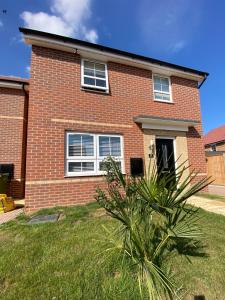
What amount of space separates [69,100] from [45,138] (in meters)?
1.95

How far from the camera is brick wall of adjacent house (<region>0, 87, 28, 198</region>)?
9539mm

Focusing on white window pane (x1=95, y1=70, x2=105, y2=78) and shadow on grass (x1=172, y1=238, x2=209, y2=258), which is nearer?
shadow on grass (x1=172, y1=238, x2=209, y2=258)

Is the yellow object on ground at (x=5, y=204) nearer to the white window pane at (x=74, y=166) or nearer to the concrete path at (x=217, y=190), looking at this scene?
the white window pane at (x=74, y=166)

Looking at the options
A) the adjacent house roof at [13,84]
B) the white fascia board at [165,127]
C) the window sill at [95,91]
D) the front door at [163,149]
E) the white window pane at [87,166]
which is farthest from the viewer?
the adjacent house roof at [13,84]

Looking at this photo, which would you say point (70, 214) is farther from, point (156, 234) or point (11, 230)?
point (156, 234)

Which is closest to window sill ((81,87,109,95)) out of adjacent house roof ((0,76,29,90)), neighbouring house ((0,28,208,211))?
neighbouring house ((0,28,208,211))

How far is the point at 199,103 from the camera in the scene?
10734mm

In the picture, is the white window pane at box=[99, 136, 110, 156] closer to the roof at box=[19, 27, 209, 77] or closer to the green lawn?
the green lawn

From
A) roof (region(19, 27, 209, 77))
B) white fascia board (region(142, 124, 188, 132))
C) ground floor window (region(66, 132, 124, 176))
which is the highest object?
roof (region(19, 27, 209, 77))

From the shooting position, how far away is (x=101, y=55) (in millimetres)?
8500

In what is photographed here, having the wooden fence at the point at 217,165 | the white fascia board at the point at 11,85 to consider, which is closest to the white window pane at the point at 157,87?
the white fascia board at the point at 11,85

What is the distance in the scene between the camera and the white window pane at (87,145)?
779 centimetres

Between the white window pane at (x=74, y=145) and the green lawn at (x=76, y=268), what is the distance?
136 inches

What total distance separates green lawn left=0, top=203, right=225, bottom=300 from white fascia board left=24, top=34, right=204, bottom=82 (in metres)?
7.03
